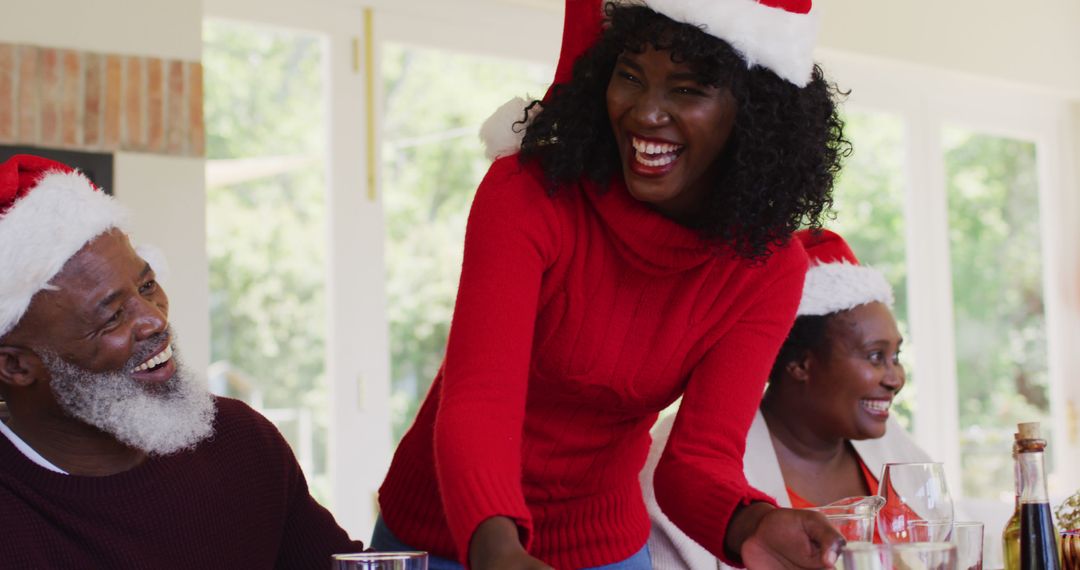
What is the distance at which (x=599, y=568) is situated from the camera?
186 cm

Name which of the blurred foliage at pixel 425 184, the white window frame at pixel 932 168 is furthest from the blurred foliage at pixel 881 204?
the blurred foliage at pixel 425 184

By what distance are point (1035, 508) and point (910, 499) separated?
17 centimetres

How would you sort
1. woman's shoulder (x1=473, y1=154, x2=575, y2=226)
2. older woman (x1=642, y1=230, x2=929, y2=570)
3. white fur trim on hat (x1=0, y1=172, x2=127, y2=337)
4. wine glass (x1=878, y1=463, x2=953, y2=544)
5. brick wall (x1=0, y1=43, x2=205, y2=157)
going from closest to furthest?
wine glass (x1=878, y1=463, x2=953, y2=544)
woman's shoulder (x1=473, y1=154, x2=575, y2=226)
white fur trim on hat (x1=0, y1=172, x2=127, y2=337)
older woman (x1=642, y1=230, x2=929, y2=570)
brick wall (x1=0, y1=43, x2=205, y2=157)

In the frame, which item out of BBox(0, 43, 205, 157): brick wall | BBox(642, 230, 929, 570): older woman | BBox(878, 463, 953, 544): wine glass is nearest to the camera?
BBox(878, 463, 953, 544): wine glass

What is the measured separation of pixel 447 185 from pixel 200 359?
1.28 metres

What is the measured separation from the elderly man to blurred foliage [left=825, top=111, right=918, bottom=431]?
13.7 ft

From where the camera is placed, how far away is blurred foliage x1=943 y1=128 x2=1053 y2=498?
5895 mm

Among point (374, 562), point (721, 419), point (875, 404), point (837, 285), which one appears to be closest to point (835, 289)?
point (837, 285)

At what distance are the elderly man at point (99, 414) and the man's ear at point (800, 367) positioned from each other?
1271 millimetres

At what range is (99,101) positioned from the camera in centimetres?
339

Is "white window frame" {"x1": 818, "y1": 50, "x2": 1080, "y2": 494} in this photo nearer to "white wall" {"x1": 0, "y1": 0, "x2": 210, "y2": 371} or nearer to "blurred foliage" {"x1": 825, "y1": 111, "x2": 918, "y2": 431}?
"blurred foliage" {"x1": 825, "y1": 111, "x2": 918, "y2": 431}

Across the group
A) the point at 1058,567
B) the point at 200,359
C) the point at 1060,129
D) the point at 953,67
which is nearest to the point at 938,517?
the point at 1058,567

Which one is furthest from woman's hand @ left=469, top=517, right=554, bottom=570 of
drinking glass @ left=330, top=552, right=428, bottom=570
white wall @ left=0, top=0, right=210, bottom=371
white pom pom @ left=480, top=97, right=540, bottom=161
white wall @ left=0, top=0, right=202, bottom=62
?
white wall @ left=0, top=0, right=202, bottom=62

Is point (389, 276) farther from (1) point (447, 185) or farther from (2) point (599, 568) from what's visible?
(2) point (599, 568)
